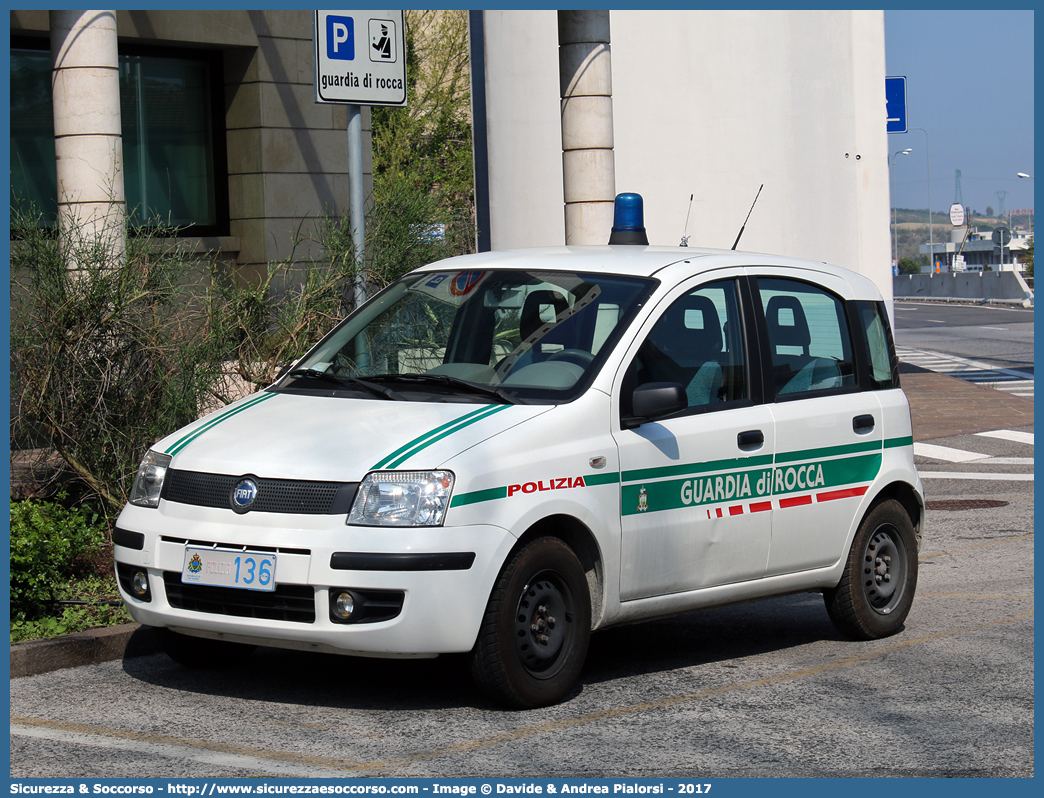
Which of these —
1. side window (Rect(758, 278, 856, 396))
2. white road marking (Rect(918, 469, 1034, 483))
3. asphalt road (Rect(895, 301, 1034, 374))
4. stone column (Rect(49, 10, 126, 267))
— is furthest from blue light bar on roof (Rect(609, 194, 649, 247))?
asphalt road (Rect(895, 301, 1034, 374))

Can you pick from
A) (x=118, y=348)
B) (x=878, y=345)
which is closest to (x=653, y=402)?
(x=878, y=345)

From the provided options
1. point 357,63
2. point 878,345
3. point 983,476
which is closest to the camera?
point 878,345

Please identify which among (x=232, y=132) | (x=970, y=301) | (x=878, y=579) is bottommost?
(x=878, y=579)

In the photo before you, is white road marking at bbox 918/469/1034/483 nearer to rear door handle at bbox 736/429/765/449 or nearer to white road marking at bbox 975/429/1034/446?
white road marking at bbox 975/429/1034/446

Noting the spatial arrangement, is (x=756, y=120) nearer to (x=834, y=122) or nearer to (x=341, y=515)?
(x=834, y=122)

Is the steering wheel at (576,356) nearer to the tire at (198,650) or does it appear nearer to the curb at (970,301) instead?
the tire at (198,650)

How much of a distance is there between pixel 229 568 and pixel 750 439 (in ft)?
8.19

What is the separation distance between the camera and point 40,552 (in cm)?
727

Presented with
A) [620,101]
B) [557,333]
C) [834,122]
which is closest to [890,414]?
[557,333]

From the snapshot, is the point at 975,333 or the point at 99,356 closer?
the point at 99,356

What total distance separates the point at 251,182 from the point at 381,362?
908cm

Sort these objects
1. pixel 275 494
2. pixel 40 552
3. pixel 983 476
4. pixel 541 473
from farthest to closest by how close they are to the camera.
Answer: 1. pixel 983 476
2. pixel 40 552
3. pixel 541 473
4. pixel 275 494

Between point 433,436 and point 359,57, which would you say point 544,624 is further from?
point 359,57

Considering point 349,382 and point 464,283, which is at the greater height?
point 464,283
